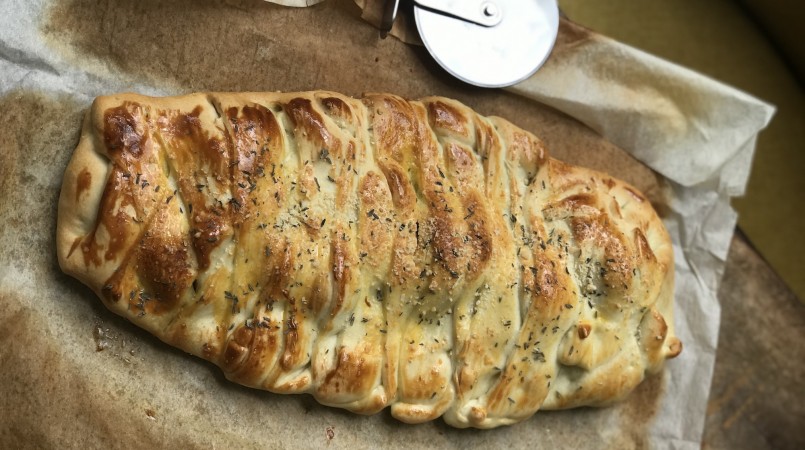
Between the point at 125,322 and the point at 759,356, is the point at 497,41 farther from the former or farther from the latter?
the point at 759,356

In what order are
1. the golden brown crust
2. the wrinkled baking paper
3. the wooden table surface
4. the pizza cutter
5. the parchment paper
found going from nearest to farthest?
the golden brown crust
the parchment paper
the pizza cutter
the wrinkled baking paper
the wooden table surface

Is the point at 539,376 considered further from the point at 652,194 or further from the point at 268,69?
the point at 268,69

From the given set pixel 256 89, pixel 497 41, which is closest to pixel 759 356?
pixel 497 41

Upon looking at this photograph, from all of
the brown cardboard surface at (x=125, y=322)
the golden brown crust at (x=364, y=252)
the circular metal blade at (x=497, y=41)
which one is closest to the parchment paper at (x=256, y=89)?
the brown cardboard surface at (x=125, y=322)

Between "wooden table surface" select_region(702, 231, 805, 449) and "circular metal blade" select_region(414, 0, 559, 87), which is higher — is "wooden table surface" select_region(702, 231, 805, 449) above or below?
below

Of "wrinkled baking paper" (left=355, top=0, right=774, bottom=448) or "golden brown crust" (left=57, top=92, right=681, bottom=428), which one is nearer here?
"golden brown crust" (left=57, top=92, right=681, bottom=428)

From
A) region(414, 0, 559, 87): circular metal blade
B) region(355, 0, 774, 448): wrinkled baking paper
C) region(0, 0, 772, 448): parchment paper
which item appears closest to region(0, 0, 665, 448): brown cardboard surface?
region(0, 0, 772, 448): parchment paper

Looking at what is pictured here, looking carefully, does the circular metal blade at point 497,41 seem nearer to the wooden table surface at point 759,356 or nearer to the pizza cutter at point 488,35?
the pizza cutter at point 488,35

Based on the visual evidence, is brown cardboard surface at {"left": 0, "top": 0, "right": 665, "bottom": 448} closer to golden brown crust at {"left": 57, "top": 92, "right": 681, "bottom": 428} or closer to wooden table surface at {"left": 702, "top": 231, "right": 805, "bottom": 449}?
golden brown crust at {"left": 57, "top": 92, "right": 681, "bottom": 428}
